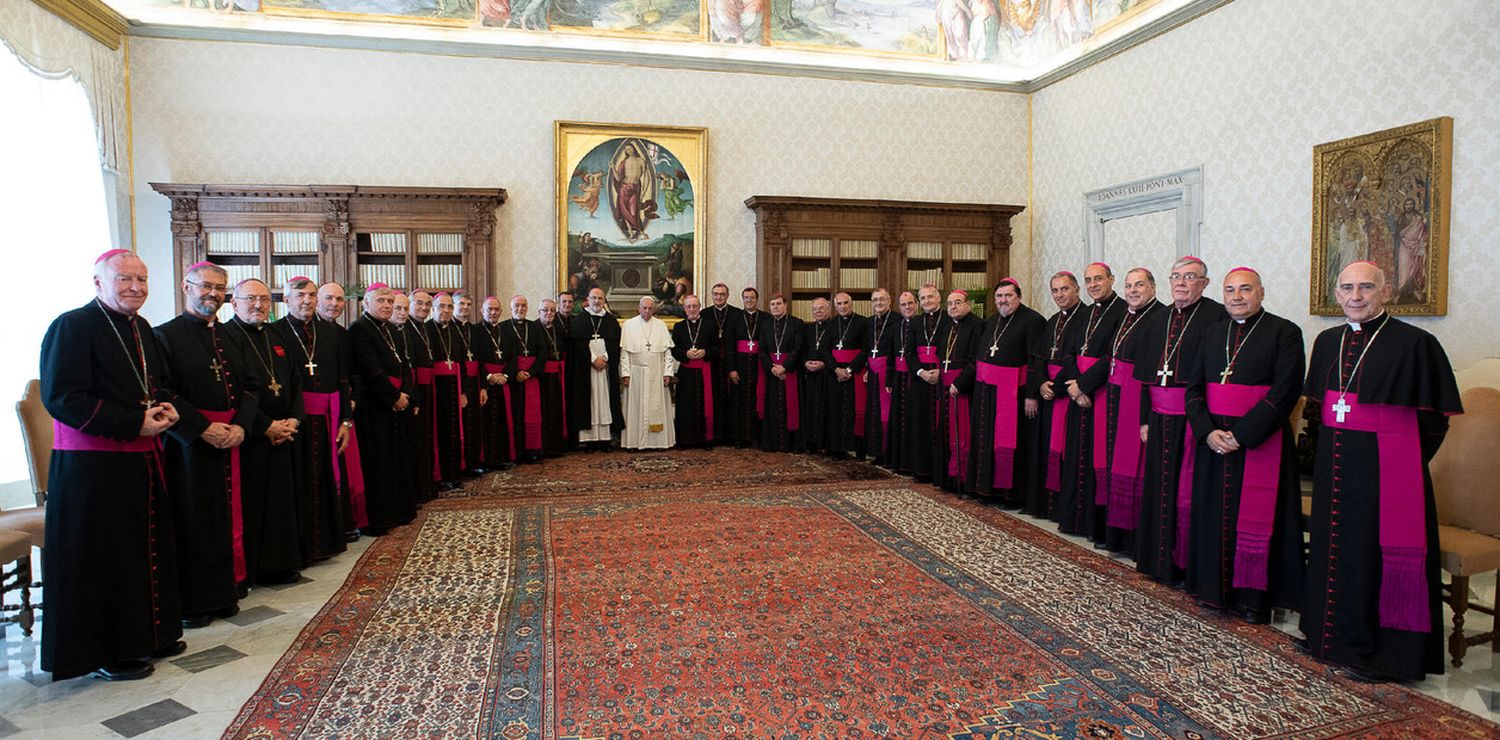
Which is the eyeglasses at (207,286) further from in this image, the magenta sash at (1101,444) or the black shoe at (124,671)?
the magenta sash at (1101,444)

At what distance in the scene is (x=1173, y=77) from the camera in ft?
29.3

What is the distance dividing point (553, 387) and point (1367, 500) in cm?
747

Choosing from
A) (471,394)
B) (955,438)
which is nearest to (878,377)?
(955,438)

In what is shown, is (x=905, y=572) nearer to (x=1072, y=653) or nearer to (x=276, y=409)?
(x=1072, y=653)

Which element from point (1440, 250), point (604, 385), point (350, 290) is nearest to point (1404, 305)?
point (1440, 250)

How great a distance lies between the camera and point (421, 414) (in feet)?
22.6

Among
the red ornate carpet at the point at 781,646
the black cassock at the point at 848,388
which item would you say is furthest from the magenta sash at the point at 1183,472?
the black cassock at the point at 848,388

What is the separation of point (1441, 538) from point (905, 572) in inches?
101

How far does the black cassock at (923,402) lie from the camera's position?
7.83 meters

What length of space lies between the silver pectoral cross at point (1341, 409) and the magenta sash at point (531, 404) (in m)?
7.14

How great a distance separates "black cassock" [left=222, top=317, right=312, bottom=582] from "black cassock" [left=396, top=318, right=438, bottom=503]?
1.65 meters

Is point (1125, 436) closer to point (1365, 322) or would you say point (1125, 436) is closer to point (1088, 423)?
point (1088, 423)

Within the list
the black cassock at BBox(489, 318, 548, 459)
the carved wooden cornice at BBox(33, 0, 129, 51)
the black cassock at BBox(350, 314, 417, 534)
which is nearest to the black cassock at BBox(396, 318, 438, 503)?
the black cassock at BBox(350, 314, 417, 534)

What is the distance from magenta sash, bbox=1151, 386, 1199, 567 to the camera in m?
4.61
